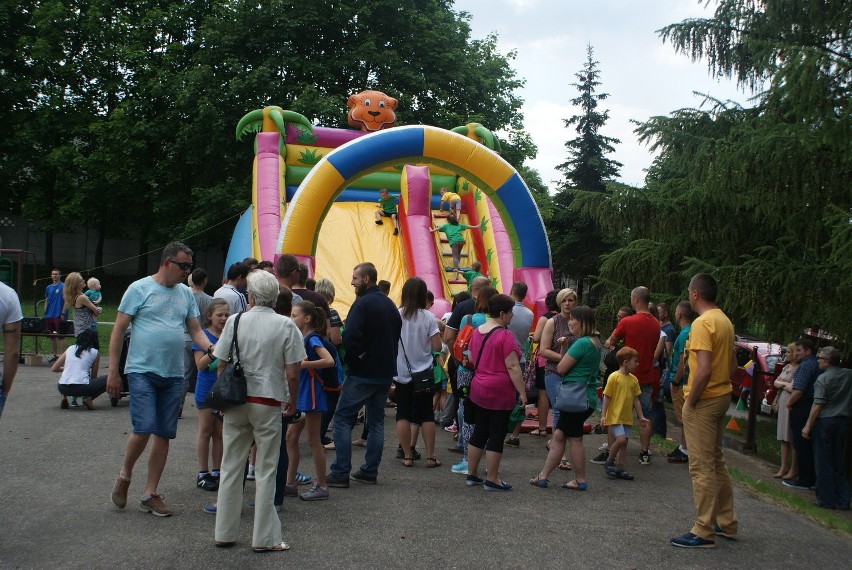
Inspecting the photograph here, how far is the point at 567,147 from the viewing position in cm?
3897

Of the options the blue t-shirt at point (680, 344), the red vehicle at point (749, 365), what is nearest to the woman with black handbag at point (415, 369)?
the blue t-shirt at point (680, 344)

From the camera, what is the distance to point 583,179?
38531 mm

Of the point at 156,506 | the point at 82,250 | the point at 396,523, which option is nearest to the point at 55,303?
the point at 156,506

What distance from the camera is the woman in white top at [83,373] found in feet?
32.5

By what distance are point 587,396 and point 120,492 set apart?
3.91 metres

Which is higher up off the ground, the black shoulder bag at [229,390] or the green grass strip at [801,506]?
the black shoulder bag at [229,390]

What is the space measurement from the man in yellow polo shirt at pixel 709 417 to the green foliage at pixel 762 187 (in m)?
3.18

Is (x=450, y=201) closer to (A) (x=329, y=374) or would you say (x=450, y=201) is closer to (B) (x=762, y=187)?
(B) (x=762, y=187)

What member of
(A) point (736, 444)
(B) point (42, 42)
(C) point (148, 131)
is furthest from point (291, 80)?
(A) point (736, 444)

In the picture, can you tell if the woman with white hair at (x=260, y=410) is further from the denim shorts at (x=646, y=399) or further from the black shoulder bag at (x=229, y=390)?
the denim shorts at (x=646, y=399)

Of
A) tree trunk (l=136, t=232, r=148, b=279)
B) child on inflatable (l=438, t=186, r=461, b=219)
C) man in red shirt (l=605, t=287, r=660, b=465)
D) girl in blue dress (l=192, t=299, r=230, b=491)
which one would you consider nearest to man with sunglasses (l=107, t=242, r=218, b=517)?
girl in blue dress (l=192, t=299, r=230, b=491)

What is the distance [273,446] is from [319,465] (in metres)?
1.23

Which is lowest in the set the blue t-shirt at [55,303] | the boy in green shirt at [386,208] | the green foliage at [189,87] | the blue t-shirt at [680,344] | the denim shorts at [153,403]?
the denim shorts at [153,403]

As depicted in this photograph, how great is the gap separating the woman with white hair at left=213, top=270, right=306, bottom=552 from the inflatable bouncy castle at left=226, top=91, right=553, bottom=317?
8.60m
